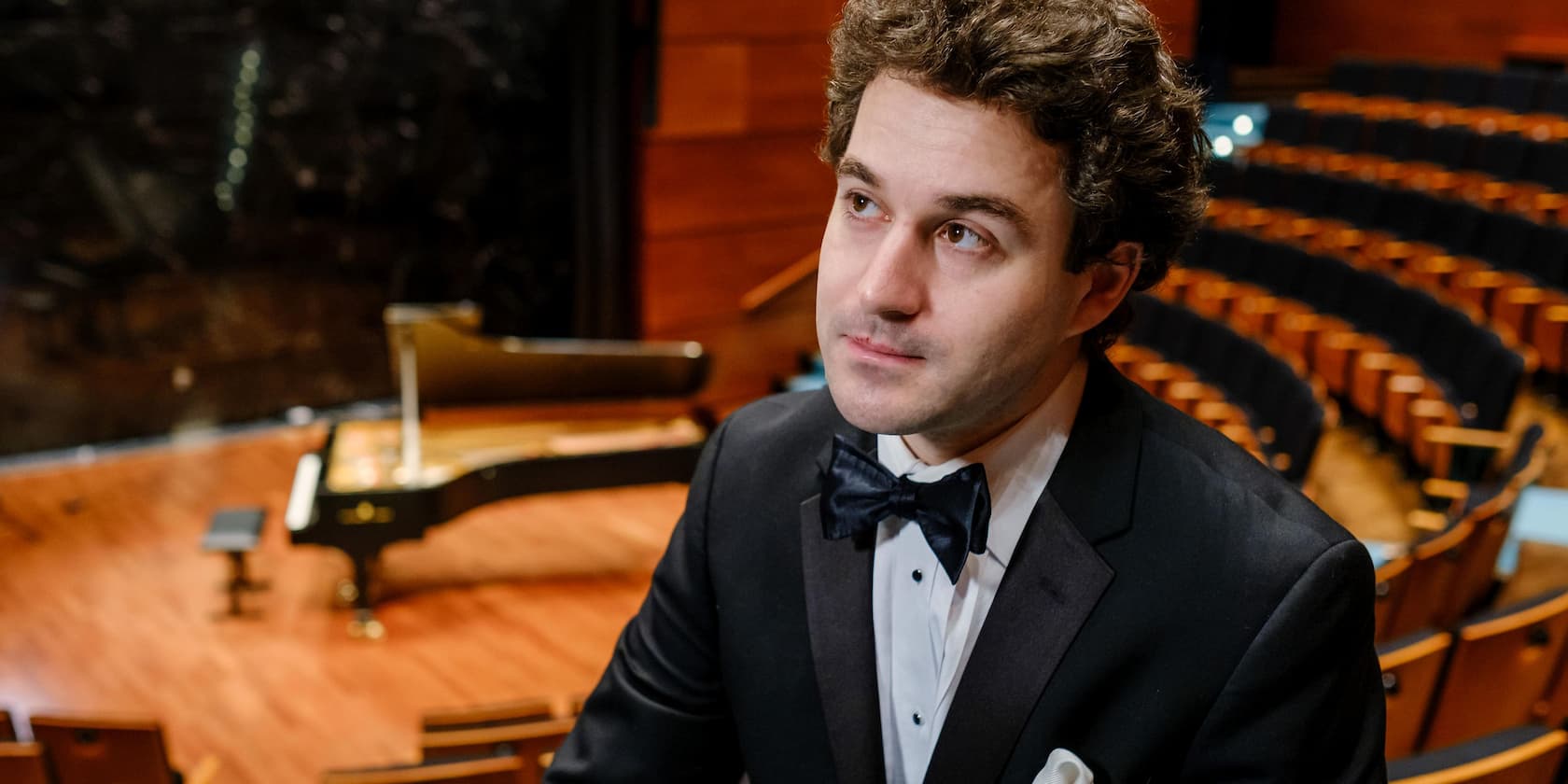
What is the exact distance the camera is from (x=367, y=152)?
5.11 meters

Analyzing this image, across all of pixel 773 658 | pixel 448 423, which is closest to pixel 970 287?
pixel 773 658

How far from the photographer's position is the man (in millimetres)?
697

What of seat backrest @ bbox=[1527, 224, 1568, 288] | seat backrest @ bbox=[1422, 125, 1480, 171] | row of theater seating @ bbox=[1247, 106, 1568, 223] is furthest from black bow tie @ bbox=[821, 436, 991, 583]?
seat backrest @ bbox=[1422, 125, 1480, 171]

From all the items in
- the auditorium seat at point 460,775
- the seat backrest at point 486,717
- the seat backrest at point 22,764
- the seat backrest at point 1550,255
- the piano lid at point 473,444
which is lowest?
the seat backrest at point 486,717

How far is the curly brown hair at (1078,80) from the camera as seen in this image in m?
0.68

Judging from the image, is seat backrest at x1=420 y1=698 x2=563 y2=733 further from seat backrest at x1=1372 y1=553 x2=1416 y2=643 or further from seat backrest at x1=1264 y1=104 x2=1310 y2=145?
seat backrest at x1=1264 y1=104 x2=1310 y2=145

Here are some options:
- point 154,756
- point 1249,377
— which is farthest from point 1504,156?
point 154,756

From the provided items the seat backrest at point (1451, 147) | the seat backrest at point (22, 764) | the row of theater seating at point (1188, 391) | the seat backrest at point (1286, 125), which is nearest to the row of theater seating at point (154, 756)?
the seat backrest at point (22, 764)

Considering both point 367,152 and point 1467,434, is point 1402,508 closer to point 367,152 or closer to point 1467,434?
point 1467,434

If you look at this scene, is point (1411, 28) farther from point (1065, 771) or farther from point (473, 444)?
point (1065, 771)

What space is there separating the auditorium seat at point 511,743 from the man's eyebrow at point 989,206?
5.30 ft

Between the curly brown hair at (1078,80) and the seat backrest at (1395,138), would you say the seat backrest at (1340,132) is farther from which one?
the curly brown hair at (1078,80)

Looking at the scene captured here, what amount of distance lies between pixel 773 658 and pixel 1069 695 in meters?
0.19

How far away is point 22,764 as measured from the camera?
212 cm
